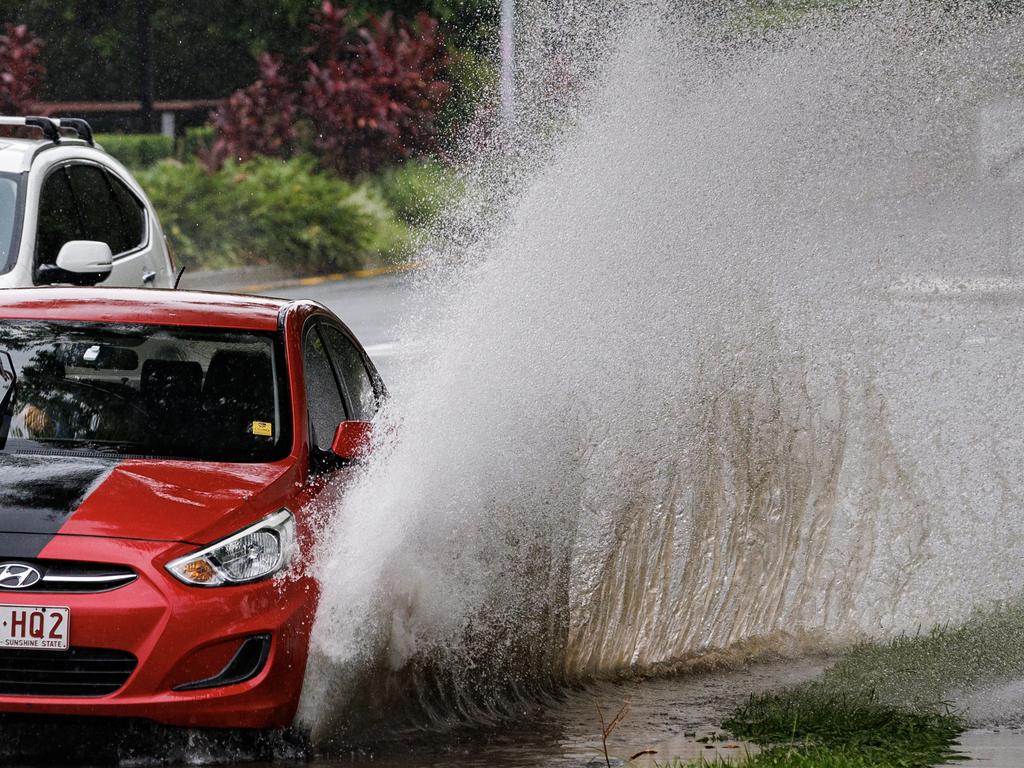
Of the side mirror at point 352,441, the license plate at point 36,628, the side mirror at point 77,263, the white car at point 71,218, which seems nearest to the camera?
the license plate at point 36,628

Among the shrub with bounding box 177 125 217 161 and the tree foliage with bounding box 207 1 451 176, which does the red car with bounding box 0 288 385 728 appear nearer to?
the shrub with bounding box 177 125 217 161

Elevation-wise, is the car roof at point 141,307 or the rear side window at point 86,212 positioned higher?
the car roof at point 141,307

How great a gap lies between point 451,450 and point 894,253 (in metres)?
3.04

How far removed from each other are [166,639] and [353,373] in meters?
2.43

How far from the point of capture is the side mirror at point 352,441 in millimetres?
6031

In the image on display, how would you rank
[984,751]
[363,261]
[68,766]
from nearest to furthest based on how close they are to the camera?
[68,766]
[984,751]
[363,261]

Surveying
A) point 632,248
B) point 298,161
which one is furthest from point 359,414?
point 298,161

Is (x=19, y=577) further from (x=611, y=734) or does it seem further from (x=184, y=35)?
(x=184, y=35)

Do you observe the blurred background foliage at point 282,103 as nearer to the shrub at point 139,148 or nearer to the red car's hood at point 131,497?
the shrub at point 139,148

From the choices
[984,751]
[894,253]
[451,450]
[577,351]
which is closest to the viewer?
[984,751]

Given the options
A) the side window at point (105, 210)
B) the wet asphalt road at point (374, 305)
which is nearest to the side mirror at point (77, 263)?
the side window at point (105, 210)

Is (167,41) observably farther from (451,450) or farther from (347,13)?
(451,450)

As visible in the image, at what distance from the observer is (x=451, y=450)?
6328mm

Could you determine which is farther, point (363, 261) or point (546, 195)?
point (363, 261)
